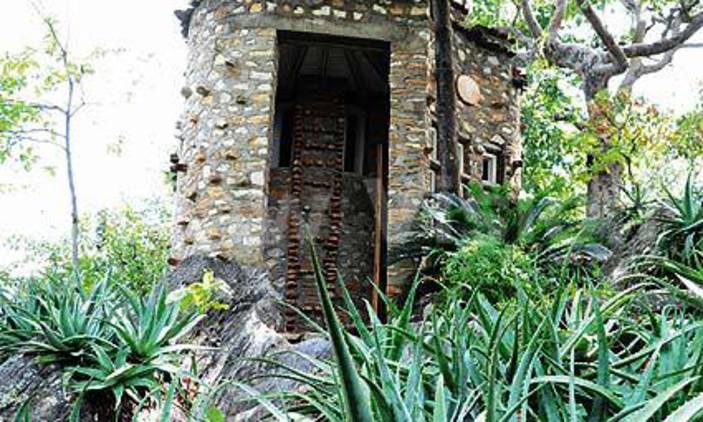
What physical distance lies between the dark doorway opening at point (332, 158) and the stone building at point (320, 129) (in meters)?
0.02

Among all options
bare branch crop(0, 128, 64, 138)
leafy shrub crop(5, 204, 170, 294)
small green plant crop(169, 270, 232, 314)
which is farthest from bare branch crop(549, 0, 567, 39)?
bare branch crop(0, 128, 64, 138)

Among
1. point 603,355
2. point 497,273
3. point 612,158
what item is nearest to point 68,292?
point 497,273

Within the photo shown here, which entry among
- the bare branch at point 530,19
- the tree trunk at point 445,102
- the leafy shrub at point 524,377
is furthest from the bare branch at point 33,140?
the leafy shrub at point 524,377

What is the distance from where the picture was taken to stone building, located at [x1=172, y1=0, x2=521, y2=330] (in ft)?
22.4

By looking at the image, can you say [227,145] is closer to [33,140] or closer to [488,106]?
[488,106]

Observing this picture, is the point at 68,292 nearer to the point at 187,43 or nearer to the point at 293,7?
the point at 293,7

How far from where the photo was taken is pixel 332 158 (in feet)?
30.1

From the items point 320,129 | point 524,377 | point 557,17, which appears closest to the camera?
point 524,377

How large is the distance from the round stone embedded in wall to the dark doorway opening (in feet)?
3.20

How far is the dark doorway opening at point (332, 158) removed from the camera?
327 inches

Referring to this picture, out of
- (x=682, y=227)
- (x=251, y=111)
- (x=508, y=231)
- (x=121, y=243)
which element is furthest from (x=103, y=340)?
(x=121, y=243)

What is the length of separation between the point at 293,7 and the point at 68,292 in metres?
4.29

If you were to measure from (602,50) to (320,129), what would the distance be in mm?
3614

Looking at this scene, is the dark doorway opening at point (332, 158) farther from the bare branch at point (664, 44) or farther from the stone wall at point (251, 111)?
the bare branch at point (664, 44)
